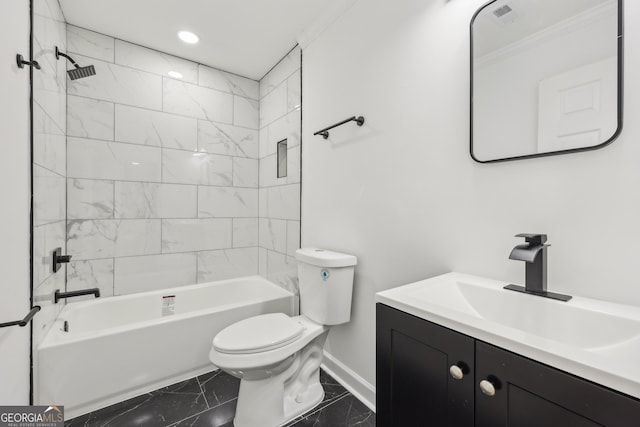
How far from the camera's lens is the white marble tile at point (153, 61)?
91.6 inches

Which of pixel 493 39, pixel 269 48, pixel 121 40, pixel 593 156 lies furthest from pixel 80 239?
pixel 593 156

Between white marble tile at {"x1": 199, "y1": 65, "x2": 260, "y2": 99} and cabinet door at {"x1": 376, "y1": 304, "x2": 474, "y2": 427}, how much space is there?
8.65ft

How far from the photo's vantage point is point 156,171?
97.0 inches

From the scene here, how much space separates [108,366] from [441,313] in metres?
1.92

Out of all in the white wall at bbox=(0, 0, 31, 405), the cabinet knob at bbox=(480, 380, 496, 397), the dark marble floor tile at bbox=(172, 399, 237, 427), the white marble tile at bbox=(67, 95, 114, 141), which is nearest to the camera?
the cabinet knob at bbox=(480, 380, 496, 397)

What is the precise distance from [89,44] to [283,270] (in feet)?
7.74

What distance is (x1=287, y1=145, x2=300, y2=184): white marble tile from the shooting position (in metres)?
2.38

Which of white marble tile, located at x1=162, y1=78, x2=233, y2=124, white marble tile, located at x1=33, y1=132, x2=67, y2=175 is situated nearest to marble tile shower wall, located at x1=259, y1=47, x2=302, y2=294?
white marble tile, located at x1=162, y1=78, x2=233, y2=124

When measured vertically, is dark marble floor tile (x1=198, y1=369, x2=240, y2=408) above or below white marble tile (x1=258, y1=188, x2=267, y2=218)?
below

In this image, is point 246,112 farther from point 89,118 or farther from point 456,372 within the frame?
point 456,372

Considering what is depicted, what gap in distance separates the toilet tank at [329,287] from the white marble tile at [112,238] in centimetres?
150

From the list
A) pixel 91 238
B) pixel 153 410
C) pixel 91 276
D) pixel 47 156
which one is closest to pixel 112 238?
pixel 91 238

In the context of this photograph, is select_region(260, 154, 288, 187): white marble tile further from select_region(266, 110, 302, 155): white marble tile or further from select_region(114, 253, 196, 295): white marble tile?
select_region(114, 253, 196, 295): white marble tile

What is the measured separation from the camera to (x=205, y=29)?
2.15 metres
